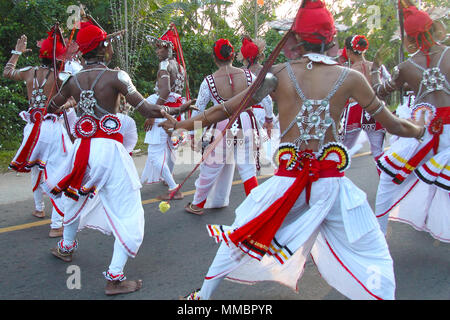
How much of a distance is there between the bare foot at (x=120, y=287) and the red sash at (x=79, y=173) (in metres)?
0.78

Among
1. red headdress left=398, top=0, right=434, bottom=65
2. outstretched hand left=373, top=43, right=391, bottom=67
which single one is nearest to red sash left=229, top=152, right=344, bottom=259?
outstretched hand left=373, top=43, right=391, bottom=67

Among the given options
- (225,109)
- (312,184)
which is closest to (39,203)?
(225,109)

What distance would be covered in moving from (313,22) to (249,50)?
149 inches

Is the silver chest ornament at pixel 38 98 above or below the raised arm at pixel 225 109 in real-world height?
below

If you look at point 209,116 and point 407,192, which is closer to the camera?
point 209,116

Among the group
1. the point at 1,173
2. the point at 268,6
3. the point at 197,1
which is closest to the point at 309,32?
the point at 1,173

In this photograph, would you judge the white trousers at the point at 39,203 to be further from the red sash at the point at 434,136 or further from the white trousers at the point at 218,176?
the red sash at the point at 434,136

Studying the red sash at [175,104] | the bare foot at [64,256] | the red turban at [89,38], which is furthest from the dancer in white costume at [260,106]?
the bare foot at [64,256]

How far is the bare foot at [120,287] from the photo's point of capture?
142 inches

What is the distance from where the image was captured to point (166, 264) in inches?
166

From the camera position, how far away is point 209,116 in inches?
119
